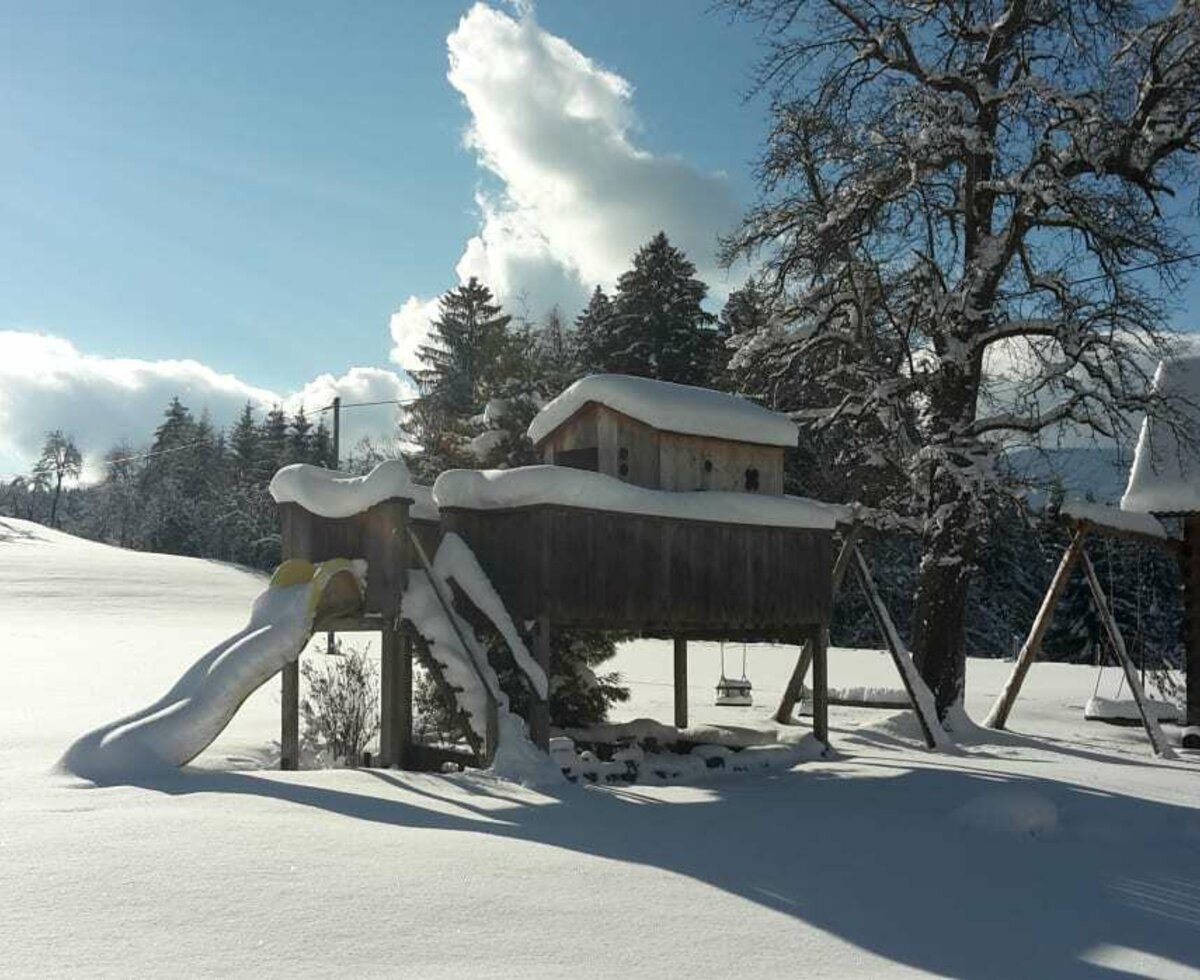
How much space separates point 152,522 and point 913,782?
79.8 meters

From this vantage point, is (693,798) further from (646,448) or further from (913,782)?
(646,448)

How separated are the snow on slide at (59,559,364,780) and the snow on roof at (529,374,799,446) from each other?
11.9 feet

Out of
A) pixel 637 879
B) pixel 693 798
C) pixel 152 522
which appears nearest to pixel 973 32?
pixel 693 798

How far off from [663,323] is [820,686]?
103ft

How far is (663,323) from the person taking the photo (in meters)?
46.5

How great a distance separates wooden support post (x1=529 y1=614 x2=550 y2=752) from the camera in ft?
44.0

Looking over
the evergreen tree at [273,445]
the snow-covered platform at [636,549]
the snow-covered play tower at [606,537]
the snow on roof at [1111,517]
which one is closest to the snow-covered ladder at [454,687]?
the snow-covered play tower at [606,537]

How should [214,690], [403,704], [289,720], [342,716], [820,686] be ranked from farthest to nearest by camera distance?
1. [342,716]
2. [820,686]
3. [403,704]
4. [289,720]
5. [214,690]

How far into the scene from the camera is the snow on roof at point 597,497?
1352 cm

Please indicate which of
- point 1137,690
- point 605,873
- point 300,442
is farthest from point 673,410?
point 300,442

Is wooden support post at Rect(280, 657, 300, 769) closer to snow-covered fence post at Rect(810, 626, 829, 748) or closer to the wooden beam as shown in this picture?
snow-covered fence post at Rect(810, 626, 829, 748)

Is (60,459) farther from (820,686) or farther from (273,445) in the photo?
Result: (820,686)

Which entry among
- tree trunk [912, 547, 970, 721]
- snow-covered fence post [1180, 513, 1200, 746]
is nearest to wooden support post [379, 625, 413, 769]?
tree trunk [912, 547, 970, 721]

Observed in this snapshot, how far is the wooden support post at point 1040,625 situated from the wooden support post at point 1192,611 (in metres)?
1.88
